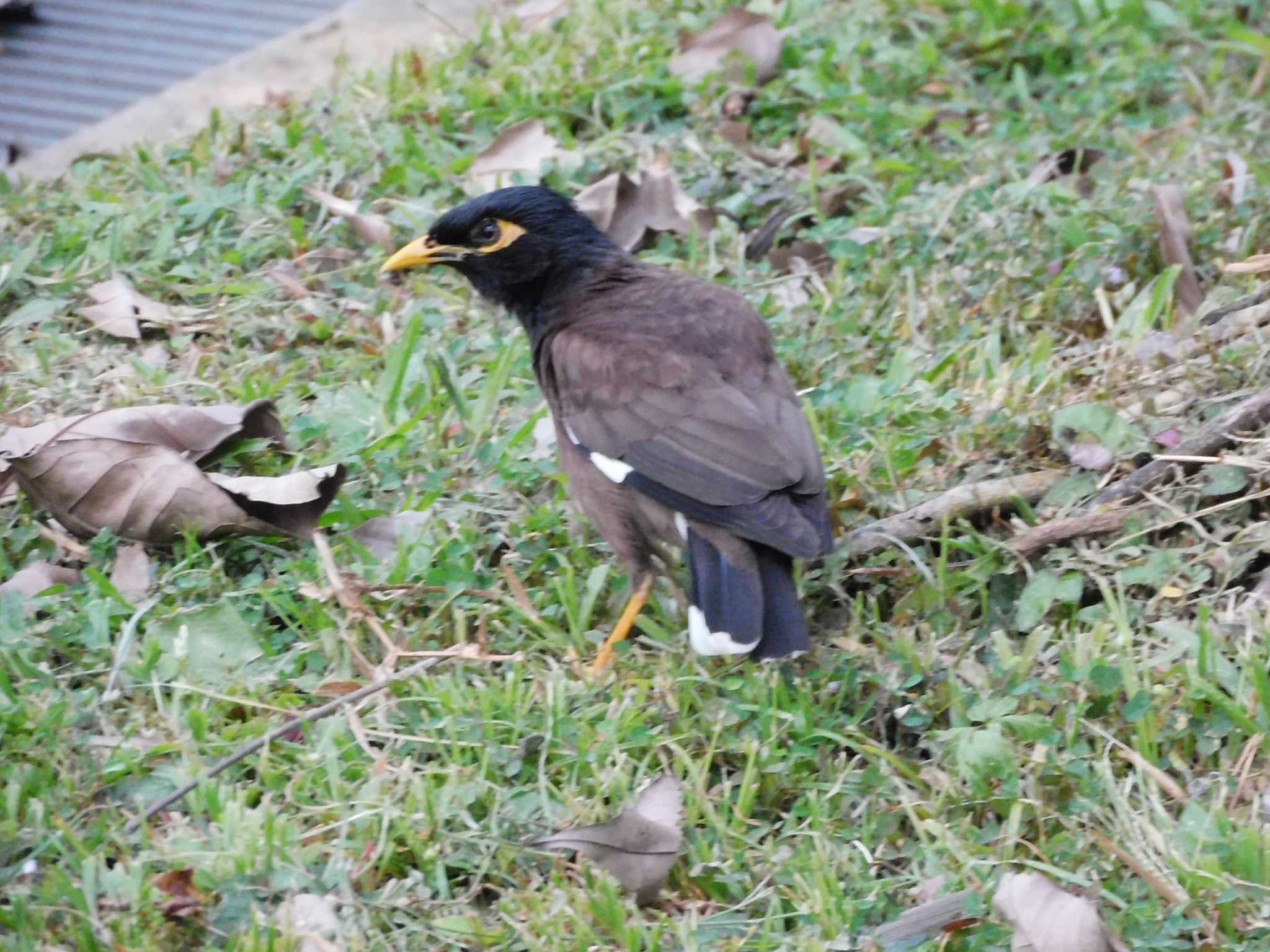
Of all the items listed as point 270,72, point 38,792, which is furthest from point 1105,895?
point 270,72

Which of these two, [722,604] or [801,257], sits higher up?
[722,604]

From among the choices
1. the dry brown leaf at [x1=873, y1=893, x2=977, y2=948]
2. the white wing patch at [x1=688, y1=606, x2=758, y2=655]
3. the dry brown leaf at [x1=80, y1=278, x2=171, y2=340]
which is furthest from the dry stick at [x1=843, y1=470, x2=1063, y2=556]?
the dry brown leaf at [x1=80, y1=278, x2=171, y2=340]

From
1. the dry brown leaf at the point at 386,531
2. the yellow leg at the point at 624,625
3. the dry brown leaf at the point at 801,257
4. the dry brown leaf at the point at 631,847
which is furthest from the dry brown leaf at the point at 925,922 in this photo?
the dry brown leaf at the point at 801,257

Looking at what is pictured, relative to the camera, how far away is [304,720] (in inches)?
127

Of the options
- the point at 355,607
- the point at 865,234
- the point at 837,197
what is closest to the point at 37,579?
the point at 355,607

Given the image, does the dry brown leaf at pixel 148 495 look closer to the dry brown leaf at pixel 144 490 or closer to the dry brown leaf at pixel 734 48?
the dry brown leaf at pixel 144 490

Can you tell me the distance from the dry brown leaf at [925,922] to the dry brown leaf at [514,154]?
3046 millimetres

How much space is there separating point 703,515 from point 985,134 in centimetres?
265

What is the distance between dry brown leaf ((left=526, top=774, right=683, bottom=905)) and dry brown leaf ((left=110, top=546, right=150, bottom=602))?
48.7 inches

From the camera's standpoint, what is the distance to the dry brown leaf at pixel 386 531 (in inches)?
152

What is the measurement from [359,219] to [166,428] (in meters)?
1.27

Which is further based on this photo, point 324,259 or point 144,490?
point 324,259

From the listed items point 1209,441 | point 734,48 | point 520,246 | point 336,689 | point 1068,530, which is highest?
point 520,246

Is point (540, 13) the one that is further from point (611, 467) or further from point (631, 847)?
point (631, 847)
